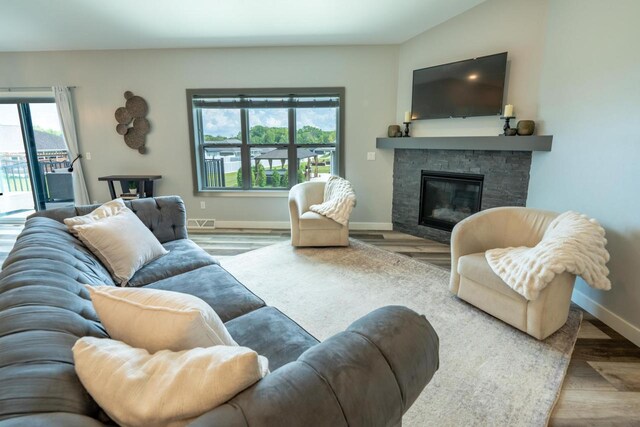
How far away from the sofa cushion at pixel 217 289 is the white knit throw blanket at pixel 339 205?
1.85 m

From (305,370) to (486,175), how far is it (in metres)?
3.45

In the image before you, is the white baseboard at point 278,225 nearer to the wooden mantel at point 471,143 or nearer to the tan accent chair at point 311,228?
the tan accent chair at point 311,228

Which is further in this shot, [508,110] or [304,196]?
[304,196]

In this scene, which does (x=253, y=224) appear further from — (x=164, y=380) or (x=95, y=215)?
(x=164, y=380)

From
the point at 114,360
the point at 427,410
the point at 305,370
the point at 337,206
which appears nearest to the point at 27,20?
the point at 337,206

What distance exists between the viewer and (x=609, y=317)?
2299mm

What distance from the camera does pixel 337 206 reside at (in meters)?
3.76

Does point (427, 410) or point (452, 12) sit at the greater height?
point (452, 12)

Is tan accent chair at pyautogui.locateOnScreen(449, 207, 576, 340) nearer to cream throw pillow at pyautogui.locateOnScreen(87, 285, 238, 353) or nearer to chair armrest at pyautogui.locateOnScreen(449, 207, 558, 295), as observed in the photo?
chair armrest at pyautogui.locateOnScreen(449, 207, 558, 295)

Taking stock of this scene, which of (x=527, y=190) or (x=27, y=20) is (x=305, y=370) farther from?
(x=27, y=20)

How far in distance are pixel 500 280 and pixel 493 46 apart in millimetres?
2546

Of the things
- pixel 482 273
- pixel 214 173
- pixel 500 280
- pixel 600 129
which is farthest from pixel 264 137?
pixel 600 129

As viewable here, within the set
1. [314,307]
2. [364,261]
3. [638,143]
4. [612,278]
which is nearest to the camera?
[638,143]

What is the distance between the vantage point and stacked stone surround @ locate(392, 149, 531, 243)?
10.7ft
